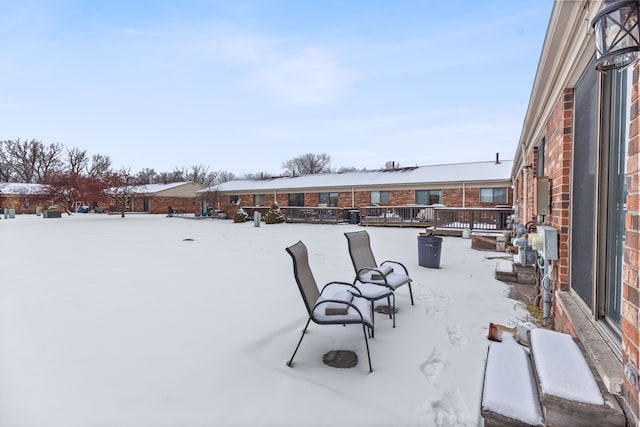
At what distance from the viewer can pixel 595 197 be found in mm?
2271

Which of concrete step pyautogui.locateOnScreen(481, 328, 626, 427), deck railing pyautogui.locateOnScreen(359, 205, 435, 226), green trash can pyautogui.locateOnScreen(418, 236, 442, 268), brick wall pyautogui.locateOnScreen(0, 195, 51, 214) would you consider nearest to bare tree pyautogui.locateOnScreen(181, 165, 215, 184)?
brick wall pyautogui.locateOnScreen(0, 195, 51, 214)

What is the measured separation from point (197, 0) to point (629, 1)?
10.3 meters

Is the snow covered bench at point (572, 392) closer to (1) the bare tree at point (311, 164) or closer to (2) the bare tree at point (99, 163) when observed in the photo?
(1) the bare tree at point (311, 164)

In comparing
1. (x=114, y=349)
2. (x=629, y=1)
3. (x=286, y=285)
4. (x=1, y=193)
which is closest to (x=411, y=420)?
(x=629, y=1)

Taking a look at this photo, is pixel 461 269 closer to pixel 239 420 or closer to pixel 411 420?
pixel 411 420

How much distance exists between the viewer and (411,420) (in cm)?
205

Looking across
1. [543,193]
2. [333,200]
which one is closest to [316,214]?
[333,200]

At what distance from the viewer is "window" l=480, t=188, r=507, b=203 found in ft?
59.6

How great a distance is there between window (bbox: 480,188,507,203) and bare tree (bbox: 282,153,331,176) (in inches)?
1547

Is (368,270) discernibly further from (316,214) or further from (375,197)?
(375,197)

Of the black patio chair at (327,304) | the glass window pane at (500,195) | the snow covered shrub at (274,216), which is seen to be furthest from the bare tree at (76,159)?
the black patio chair at (327,304)

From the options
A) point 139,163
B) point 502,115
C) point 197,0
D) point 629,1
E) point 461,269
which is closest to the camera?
point 629,1

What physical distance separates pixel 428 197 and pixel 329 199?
7294 millimetres

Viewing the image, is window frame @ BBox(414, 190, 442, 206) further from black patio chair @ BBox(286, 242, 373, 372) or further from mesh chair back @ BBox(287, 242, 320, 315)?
mesh chair back @ BBox(287, 242, 320, 315)
